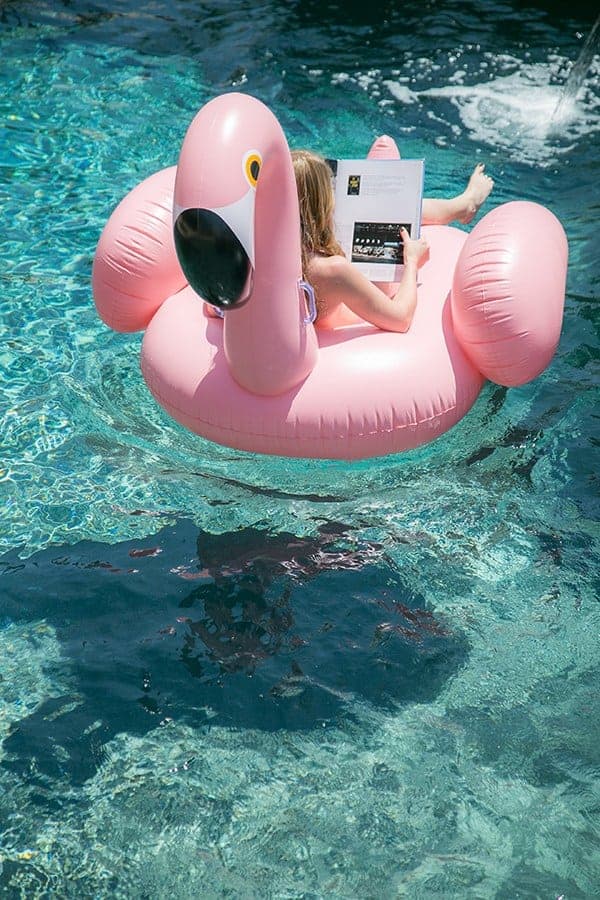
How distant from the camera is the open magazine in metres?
3.65

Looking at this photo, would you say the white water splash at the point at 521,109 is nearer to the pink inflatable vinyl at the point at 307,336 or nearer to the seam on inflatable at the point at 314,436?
the pink inflatable vinyl at the point at 307,336

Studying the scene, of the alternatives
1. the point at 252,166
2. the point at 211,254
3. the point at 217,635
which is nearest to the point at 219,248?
the point at 211,254

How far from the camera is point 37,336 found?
4.45 metres

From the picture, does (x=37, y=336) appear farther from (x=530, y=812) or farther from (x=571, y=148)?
(x=571, y=148)

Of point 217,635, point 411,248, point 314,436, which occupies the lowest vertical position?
point 217,635

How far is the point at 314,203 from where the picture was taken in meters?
3.32

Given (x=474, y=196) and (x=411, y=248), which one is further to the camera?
(x=474, y=196)

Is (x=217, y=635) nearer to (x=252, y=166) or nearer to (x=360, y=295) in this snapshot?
(x=360, y=295)

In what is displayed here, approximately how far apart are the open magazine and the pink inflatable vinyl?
197 millimetres

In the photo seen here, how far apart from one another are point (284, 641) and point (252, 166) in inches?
54.1

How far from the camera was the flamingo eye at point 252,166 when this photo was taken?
2801 mm

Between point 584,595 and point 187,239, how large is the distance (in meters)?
1.62

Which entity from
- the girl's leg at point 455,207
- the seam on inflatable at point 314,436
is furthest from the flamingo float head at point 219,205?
the girl's leg at point 455,207

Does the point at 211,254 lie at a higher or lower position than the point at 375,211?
higher
